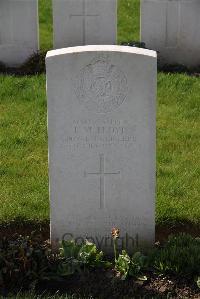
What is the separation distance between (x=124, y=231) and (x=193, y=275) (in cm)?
66

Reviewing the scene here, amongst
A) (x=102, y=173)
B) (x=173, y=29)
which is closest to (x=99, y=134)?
(x=102, y=173)

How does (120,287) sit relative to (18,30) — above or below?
below

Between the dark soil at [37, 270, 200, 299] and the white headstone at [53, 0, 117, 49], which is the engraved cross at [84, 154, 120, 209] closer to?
the dark soil at [37, 270, 200, 299]

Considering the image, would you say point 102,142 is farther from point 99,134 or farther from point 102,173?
point 102,173

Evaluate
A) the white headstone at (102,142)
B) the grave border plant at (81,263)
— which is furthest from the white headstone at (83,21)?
the grave border plant at (81,263)

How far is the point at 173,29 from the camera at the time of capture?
1016cm

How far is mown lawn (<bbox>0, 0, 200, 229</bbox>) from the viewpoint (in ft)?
18.8

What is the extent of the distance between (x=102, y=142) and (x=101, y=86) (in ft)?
1.34

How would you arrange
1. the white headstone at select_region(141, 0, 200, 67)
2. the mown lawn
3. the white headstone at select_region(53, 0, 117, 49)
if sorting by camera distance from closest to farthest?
the mown lawn < the white headstone at select_region(53, 0, 117, 49) < the white headstone at select_region(141, 0, 200, 67)

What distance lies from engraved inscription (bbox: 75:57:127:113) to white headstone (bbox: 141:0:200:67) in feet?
17.7

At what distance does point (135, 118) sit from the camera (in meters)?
4.76

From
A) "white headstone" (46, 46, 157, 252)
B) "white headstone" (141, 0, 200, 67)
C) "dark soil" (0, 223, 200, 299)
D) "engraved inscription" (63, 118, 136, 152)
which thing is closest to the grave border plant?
"dark soil" (0, 223, 200, 299)

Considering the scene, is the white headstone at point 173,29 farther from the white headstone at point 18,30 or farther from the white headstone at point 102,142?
the white headstone at point 102,142

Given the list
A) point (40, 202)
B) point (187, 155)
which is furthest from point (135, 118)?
point (187, 155)
